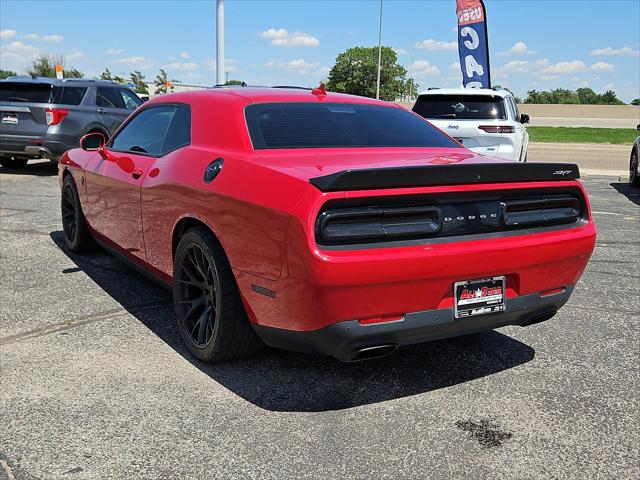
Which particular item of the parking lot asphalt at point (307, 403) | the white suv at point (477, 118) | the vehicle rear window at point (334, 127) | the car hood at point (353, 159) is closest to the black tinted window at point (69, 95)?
the white suv at point (477, 118)

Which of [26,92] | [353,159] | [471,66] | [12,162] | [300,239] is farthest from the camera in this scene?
[471,66]

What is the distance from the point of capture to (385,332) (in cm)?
293

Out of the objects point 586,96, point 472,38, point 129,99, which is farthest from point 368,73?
point 129,99

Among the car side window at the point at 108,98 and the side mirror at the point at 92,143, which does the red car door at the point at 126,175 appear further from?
the car side window at the point at 108,98

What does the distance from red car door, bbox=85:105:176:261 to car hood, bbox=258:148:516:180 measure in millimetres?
1239

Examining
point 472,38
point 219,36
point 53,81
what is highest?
point 472,38

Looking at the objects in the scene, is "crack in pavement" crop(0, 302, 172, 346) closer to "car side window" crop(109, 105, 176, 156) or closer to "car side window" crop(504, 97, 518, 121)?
"car side window" crop(109, 105, 176, 156)

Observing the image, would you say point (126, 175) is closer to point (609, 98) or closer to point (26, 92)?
point (26, 92)

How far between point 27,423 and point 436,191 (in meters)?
2.09

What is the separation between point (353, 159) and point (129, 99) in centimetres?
1205

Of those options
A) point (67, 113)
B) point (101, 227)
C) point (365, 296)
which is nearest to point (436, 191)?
point (365, 296)

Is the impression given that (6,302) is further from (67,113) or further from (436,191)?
(67,113)

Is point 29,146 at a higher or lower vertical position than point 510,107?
lower

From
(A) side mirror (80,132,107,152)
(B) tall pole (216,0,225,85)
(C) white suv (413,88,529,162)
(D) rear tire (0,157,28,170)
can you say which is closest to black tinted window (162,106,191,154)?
(A) side mirror (80,132,107,152)
